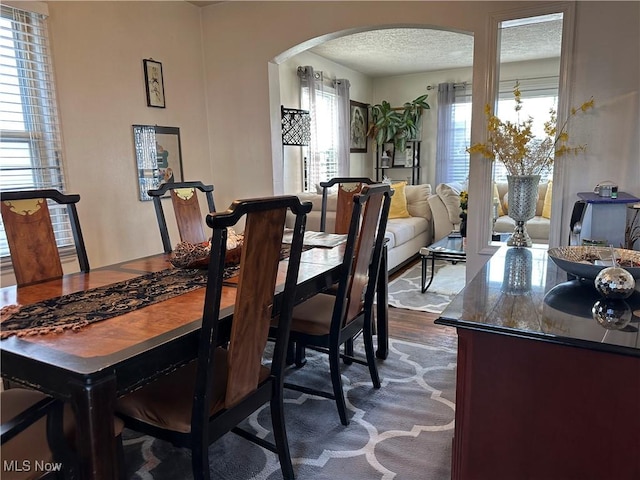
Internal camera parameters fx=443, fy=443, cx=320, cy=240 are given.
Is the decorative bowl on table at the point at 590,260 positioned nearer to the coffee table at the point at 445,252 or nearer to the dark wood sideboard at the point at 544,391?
the dark wood sideboard at the point at 544,391

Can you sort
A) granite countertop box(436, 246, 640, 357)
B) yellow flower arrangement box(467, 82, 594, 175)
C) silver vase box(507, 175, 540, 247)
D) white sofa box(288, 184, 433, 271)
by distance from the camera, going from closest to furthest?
1. granite countertop box(436, 246, 640, 357)
2. silver vase box(507, 175, 540, 247)
3. yellow flower arrangement box(467, 82, 594, 175)
4. white sofa box(288, 184, 433, 271)

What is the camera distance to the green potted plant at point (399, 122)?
6.80 metres

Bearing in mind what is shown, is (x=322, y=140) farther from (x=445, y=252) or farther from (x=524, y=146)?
(x=524, y=146)

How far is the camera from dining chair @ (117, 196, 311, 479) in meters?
1.27

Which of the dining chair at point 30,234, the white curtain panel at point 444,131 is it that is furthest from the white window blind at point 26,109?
the white curtain panel at point 444,131

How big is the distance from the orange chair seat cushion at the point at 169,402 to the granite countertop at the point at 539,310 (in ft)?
2.59

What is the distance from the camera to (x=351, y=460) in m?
1.82

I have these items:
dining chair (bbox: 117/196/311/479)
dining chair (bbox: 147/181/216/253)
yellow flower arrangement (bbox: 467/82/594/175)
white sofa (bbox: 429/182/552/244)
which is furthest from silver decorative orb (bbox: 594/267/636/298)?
white sofa (bbox: 429/182/552/244)

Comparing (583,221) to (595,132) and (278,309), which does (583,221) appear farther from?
(278,309)

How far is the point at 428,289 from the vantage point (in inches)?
165

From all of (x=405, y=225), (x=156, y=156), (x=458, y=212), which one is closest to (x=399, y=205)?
(x=405, y=225)

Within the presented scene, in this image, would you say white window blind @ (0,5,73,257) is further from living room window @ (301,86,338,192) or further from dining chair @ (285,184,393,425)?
living room window @ (301,86,338,192)

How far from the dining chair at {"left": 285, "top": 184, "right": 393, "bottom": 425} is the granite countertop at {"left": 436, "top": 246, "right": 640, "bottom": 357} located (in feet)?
1.89

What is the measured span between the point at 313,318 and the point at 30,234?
4.43 feet
